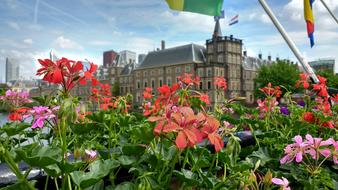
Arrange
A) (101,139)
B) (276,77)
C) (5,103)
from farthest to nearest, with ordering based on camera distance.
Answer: (276,77) < (5,103) < (101,139)

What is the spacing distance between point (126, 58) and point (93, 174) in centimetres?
7000

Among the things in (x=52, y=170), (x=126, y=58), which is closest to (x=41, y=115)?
(x=52, y=170)

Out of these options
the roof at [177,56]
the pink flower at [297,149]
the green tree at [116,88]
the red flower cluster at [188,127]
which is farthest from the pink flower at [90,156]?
the green tree at [116,88]

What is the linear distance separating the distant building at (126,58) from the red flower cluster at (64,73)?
64.4 metres

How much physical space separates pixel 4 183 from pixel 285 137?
1286mm

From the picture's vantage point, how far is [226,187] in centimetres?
103

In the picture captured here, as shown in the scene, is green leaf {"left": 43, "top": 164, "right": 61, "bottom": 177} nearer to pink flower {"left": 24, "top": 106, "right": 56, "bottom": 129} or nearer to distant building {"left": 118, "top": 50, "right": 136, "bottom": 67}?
pink flower {"left": 24, "top": 106, "right": 56, "bottom": 129}

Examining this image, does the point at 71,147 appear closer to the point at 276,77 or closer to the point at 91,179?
the point at 91,179

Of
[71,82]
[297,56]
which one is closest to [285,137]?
[71,82]

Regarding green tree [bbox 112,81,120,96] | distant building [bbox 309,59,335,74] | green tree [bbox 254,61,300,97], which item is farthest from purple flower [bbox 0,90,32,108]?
distant building [bbox 309,59,335,74]

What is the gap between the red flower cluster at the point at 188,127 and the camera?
0.74 m

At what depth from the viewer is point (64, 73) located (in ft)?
3.06

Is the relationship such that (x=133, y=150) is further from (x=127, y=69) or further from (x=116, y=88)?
(x=127, y=69)

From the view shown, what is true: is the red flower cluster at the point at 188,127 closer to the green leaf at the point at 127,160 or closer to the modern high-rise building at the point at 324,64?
the green leaf at the point at 127,160
